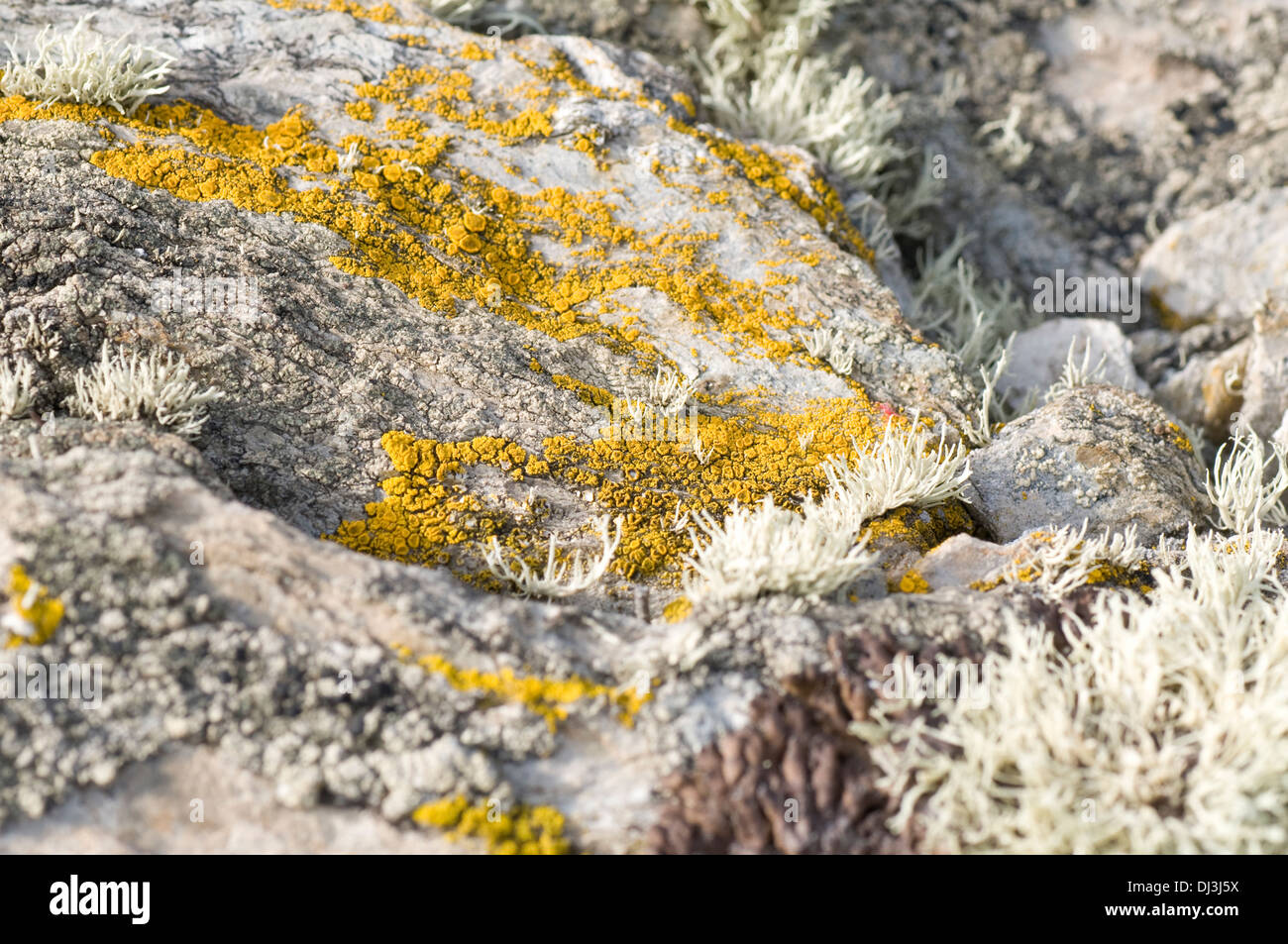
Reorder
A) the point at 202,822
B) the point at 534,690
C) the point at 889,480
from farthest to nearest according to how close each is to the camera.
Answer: the point at 889,480
the point at 534,690
the point at 202,822

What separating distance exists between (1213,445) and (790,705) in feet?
13.7

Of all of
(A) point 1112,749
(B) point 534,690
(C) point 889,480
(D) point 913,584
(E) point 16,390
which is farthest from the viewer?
(C) point 889,480

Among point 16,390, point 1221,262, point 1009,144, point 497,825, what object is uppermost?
point 1009,144

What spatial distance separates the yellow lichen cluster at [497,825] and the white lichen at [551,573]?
105cm

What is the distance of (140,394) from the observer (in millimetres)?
3461

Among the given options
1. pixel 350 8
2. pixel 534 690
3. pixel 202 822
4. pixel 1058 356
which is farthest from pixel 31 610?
pixel 1058 356

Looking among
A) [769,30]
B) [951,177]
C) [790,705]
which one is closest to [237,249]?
[790,705]

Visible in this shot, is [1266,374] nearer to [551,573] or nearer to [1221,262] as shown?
[1221,262]

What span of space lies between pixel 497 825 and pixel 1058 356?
4.98 meters

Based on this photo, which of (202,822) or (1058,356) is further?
(1058,356)

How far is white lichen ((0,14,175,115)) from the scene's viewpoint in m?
4.41

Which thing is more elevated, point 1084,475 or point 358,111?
point 358,111

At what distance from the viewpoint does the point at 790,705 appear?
2996 mm

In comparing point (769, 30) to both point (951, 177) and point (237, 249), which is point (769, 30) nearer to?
point (951, 177)
